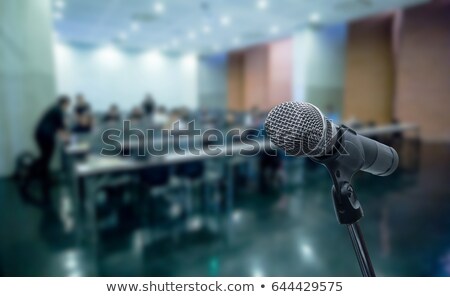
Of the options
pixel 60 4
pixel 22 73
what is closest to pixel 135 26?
pixel 60 4

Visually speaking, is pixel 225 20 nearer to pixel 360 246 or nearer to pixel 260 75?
pixel 260 75

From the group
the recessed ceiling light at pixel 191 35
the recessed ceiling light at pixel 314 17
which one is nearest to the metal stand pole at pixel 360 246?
the recessed ceiling light at pixel 314 17

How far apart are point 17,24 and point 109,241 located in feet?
10.6

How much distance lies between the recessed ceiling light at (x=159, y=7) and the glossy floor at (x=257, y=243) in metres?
4.21

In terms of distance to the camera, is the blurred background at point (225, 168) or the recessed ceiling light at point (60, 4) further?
the recessed ceiling light at point (60, 4)

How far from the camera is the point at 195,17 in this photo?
20.1ft

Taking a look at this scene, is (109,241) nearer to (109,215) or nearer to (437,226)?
(109,215)

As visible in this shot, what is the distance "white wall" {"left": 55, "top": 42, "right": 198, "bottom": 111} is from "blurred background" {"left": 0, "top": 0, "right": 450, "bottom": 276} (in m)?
1.14

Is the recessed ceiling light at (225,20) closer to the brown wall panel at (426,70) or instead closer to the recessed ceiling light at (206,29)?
the recessed ceiling light at (206,29)

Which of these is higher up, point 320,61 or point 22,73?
point 320,61

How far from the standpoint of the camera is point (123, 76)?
10406 millimetres

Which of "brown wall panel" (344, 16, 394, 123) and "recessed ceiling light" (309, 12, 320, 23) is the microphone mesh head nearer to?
"recessed ceiling light" (309, 12, 320, 23)

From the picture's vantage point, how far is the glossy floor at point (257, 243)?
72.2 inches

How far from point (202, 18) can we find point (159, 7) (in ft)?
3.28
